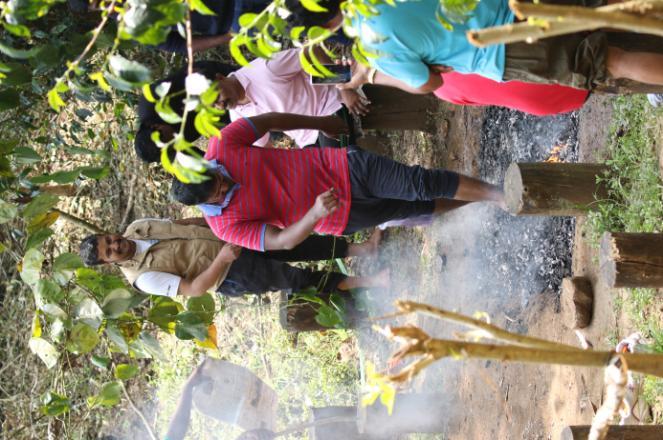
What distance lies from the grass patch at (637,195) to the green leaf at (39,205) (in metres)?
2.37

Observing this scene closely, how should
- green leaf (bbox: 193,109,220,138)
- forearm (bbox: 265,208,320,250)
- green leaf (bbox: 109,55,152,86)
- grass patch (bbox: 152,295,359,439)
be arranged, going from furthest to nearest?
grass patch (bbox: 152,295,359,439)
forearm (bbox: 265,208,320,250)
green leaf (bbox: 109,55,152,86)
green leaf (bbox: 193,109,220,138)

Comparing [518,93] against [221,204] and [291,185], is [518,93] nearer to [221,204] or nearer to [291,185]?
[291,185]

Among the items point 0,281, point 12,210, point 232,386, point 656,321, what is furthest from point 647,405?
point 0,281

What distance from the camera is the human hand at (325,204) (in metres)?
3.03

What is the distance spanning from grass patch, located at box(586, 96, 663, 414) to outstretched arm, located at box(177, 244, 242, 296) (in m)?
1.85

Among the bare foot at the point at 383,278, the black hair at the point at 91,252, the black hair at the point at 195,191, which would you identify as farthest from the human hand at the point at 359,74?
the bare foot at the point at 383,278

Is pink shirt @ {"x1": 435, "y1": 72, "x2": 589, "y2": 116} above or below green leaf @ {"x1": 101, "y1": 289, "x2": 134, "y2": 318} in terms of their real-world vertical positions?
above

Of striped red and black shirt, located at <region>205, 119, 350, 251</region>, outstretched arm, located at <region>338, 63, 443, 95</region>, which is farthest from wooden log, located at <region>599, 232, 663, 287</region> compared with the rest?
striped red and black shirt, located at <region>205, 119, 350, 251</region>

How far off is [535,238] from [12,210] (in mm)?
2458

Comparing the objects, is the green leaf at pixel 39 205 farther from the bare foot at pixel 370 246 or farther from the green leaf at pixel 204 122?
the bare foot at pixel 370 246

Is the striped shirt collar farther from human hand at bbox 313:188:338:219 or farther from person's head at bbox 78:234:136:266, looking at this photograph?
person's head at bbox 78:234:136:266

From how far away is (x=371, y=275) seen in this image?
15.0 feet

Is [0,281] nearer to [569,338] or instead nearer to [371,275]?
[371,275]

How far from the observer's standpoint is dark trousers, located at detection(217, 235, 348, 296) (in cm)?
399
